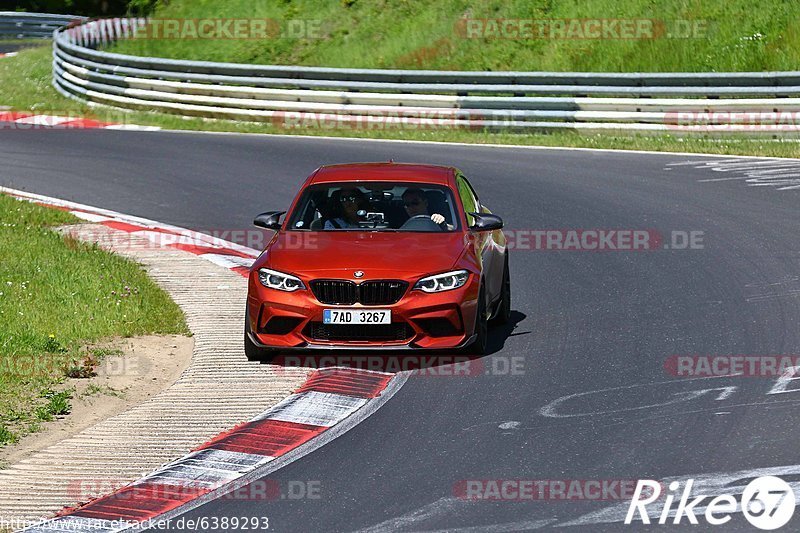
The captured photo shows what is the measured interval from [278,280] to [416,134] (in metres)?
14.4

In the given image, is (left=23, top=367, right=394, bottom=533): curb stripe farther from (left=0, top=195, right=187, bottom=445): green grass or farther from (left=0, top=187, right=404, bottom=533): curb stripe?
(left=0, top=195, right=187, bottom=445): green grass

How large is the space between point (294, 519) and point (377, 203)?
503 cm

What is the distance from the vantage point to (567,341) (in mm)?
11234

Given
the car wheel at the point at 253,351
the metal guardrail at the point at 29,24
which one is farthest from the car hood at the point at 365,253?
the metal guardrail at the point at 29,24

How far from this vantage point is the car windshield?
11.7m

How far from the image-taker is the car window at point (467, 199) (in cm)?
1184

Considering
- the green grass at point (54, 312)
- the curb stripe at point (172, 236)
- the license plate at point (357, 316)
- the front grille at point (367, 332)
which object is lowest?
the curb stripe at point (172, 236)

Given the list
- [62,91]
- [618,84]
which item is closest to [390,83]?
[618,84]

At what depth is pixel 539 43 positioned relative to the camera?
96.8 ft

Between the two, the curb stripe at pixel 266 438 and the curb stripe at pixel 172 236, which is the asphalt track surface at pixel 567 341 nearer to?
the curb stripe at pixel 266 438

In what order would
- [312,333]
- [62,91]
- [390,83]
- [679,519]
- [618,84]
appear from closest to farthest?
[679,519]
[312,333]
[618,84]
[390,83]
[62,91]

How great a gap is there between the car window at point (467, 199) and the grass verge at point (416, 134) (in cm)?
995

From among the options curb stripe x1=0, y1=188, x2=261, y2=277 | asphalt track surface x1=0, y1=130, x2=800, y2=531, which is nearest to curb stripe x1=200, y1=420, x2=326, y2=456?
asphalt track surface x1=0, y1=130, x2=800, y2=531

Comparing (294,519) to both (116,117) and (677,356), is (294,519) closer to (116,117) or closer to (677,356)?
(677,356)
